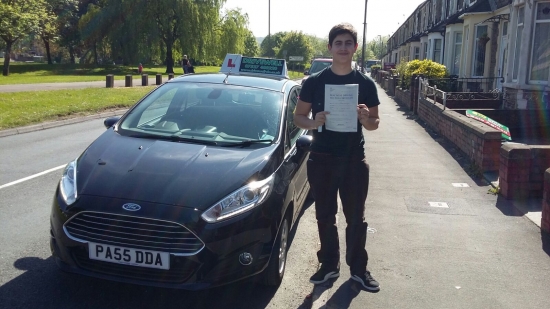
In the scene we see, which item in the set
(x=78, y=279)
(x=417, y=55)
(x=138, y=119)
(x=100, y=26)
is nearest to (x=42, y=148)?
(x=138, y=119)

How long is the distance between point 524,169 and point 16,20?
38.3m

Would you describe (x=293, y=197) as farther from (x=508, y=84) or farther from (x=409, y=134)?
(x=508, y=84)

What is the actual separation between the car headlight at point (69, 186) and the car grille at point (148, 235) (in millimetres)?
378

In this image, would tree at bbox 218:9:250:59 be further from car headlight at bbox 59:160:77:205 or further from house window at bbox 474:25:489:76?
car headlight at bbox 59:160:77:205

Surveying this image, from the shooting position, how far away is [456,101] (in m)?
16.4

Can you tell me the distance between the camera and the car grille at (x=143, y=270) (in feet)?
11.7

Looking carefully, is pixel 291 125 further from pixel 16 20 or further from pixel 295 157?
pixel 16 20

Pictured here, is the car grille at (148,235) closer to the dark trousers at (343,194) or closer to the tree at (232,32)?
the dark trousers at (343,194)

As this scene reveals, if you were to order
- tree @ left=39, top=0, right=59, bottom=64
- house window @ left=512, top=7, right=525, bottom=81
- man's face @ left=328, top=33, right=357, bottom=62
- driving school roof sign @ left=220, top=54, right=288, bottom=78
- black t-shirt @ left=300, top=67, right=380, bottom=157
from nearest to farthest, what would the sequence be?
man's face @ left=328, top=33, right=357, bottom=62
black t-shirt @ left=300, top=67, right=380, bottom=157
driving school roof sign @ left=220, top=54, right=288, bottom=78
house window @ left=512, top=7, right=525, bottom=81
tree @ left=39, top=0, right=59, bottom=64

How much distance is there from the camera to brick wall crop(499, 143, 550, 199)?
6.79 meters

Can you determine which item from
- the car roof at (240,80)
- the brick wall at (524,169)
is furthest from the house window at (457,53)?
the car roof at (240,80)

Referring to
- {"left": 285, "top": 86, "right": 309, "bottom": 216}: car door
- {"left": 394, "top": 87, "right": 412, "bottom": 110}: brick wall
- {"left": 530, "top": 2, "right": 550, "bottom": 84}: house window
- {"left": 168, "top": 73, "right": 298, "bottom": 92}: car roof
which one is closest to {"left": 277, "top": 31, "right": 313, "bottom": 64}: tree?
{"left": 394, "top": 87, "right": 412, "bottom": 110}: brick wall

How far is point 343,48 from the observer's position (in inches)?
155

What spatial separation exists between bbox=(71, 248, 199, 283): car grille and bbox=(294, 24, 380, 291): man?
121 cm
